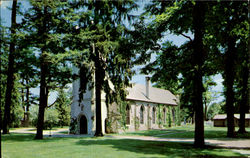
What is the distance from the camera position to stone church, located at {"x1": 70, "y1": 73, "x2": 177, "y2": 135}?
27.7m

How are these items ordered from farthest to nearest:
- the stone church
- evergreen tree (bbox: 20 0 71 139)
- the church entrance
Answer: the church entrance < the stone church < evergreen tree (bbox: 20 0 71 139)

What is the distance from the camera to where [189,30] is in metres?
16.3

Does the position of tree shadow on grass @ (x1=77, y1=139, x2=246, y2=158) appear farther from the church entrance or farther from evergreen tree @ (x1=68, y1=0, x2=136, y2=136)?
the church entrance

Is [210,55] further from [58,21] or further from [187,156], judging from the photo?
[58,21]

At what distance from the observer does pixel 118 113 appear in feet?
96.8

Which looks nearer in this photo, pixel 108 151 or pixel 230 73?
pixel 108 151

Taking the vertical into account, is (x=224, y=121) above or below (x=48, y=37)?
below

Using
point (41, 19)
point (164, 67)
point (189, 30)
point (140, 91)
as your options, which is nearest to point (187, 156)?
point (164, 67)

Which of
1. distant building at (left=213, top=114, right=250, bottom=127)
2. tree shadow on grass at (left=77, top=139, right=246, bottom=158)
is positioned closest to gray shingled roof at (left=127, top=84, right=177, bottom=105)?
distant building at (left=213, top=114, right=250, bottom=127)

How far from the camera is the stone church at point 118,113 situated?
91.0 ft

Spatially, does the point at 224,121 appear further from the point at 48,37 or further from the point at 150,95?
the point at 48,37

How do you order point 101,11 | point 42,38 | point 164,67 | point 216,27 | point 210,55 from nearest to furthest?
point 216,27 < point 164,67 < point 210,55 < point 42,38 < point 101,11

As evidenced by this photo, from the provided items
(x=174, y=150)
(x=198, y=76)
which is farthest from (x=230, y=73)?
(x=174, y=150)

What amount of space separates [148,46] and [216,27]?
4332mm
